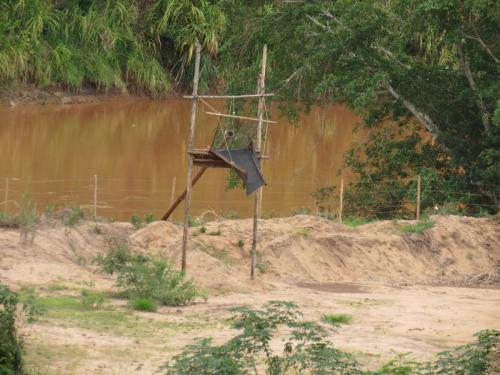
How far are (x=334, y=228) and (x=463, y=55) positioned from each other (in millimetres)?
5108

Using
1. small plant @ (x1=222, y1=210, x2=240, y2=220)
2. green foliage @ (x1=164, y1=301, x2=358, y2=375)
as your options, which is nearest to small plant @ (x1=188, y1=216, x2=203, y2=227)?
small plant @ (x1=222, y1=210, x2=240, y2=220)

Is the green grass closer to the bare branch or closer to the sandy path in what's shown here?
the sandy path

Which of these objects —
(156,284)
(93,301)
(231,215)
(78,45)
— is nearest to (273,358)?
(93,301)

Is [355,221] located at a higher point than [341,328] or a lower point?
higher

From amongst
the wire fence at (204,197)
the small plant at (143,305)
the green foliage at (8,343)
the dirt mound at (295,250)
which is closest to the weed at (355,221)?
the wire fence at (204,197)

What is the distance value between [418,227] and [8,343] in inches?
487

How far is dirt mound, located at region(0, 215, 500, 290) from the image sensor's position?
1797 cm

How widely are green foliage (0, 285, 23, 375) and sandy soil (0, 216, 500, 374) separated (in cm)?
80

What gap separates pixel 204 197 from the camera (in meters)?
27.2

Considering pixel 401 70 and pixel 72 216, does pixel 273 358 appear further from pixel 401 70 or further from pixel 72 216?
pixel 401 70

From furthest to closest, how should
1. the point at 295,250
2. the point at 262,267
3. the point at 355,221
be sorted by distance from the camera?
the point at 355,221, the point at 295,250, the point at 262,267

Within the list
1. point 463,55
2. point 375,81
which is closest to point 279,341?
point 375,81

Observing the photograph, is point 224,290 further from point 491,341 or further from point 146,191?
point 146,191

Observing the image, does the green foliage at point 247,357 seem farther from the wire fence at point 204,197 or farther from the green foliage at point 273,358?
the wire fence at point 204,197
